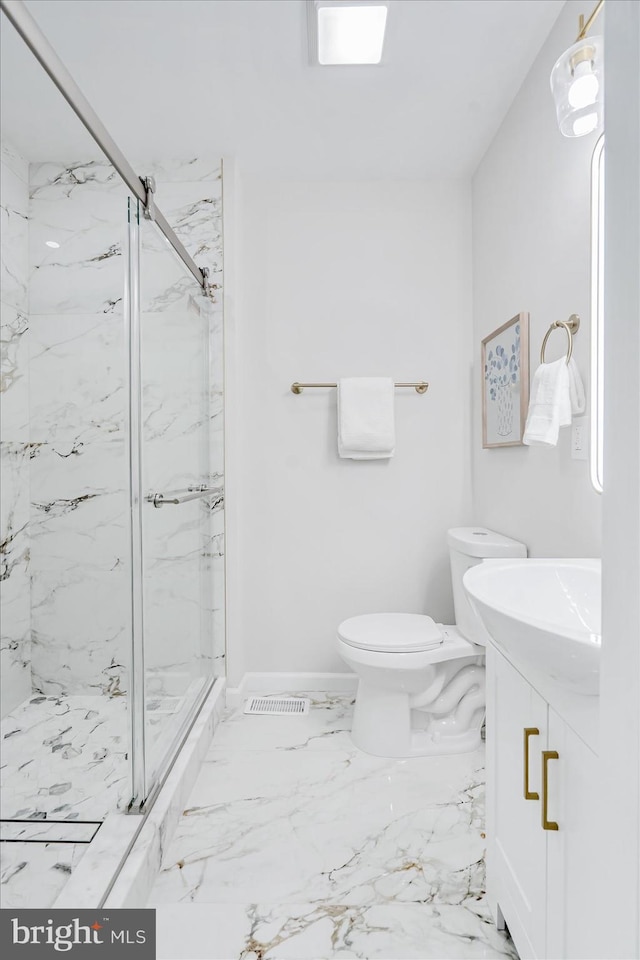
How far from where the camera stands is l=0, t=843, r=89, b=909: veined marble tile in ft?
3.76

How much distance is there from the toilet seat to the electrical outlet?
2.79 ft

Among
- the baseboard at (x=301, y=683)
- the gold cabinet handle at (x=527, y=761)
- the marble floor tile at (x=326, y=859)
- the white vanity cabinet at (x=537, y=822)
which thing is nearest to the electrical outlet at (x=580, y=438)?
the white vanity cabinet at (x=537, y=822)

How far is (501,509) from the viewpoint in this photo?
2.21 metres

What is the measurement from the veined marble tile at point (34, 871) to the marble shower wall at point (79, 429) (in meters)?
0.32

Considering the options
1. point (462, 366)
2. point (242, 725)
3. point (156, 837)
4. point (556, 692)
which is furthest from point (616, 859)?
point (462, 366)

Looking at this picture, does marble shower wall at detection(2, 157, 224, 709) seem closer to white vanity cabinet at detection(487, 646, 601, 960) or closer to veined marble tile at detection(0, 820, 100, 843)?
veined marble tile at detection(0, 820, 100, 843)

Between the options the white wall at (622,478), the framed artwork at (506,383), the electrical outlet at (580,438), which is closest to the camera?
the white wall at (622,478)

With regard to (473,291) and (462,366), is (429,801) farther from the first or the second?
(473,291)

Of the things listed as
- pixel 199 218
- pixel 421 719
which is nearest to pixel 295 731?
pixel 421 719

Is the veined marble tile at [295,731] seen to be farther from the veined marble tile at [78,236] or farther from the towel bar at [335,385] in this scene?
the veined marble tile at [78,236]

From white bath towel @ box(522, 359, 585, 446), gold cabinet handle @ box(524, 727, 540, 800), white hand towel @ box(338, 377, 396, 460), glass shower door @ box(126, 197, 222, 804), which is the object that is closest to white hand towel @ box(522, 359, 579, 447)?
white bath towel @ box(522, 359, 585, 446)

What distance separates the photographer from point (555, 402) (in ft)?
4.92

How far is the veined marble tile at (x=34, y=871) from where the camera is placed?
45.1 inches

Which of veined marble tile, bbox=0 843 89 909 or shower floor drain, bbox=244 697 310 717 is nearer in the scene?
veined marble tile, bbox=0 843 89 909
